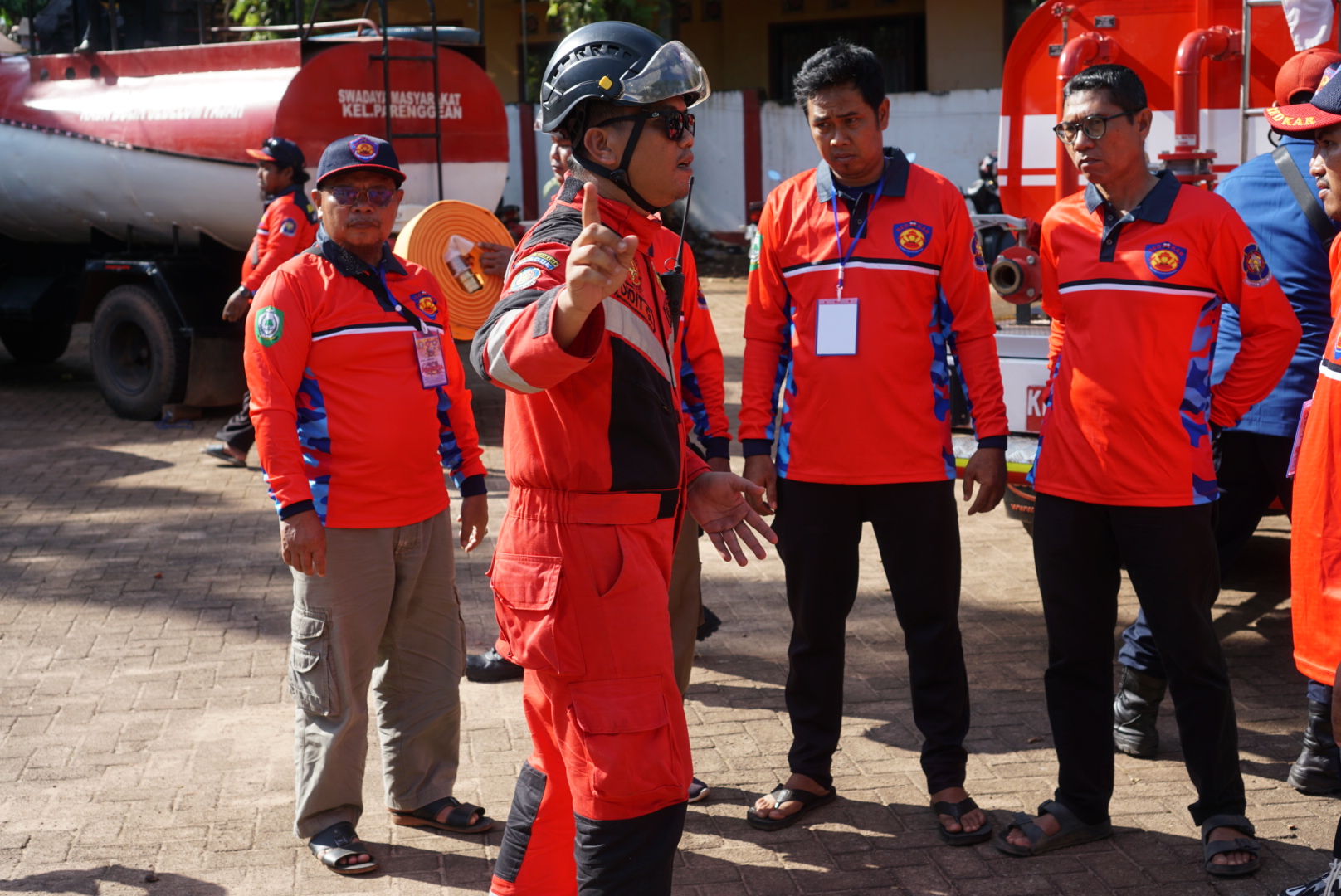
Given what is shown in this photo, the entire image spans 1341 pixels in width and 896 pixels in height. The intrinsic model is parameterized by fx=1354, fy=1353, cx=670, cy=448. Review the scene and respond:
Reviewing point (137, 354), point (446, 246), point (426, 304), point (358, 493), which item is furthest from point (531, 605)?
point (137, 354)

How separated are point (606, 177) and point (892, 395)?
1522mm

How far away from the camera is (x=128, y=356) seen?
36.3ft

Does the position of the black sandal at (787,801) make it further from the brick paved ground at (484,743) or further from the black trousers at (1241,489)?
the black trousers at (1241,489)

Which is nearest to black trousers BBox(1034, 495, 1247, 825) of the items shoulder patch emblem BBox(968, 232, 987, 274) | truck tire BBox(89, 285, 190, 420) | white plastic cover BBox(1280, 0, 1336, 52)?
shoulder patch emblem BBox(968, 232, 987, 274)

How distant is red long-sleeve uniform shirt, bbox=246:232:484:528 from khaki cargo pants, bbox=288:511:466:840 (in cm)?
11

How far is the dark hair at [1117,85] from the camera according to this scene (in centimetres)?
359

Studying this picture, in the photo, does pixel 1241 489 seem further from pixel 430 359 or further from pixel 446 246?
pixel 446 246

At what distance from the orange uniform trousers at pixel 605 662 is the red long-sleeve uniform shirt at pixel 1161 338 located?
1568 mm

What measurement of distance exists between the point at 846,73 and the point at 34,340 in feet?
39.8

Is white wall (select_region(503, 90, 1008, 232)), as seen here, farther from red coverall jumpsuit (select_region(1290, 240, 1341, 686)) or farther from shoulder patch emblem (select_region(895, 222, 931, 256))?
red coverall jumpsuit (select_region(1290, 240, 1341, 686))

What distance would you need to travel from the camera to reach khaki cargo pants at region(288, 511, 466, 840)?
12.1ft

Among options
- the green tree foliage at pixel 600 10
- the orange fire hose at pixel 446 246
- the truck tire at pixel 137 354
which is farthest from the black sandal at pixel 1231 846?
the green tree foliage at pixel 600 10

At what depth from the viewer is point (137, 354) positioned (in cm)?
1106

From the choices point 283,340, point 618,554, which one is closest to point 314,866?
point 283,340
